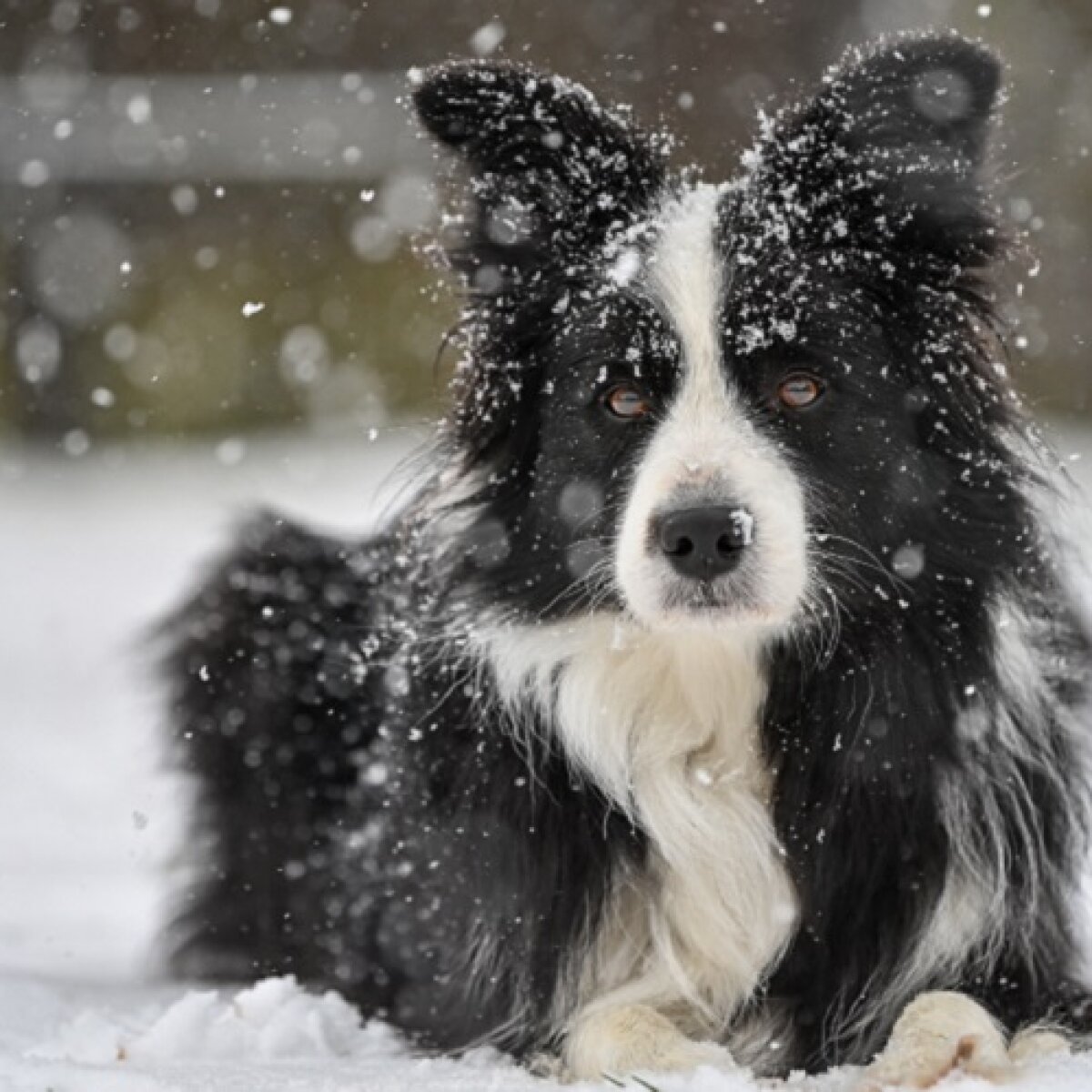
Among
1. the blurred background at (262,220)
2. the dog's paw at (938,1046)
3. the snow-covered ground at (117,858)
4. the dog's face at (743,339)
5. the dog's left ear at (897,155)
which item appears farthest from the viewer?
the blurred background at (262,220)

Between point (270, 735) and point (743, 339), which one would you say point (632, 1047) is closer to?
point (743, 339)

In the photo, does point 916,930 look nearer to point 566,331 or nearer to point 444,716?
point 444,716

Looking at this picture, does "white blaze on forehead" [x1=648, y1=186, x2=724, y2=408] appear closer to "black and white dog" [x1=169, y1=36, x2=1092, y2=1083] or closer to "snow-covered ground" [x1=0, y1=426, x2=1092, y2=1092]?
"black and white dog" [x1=169, y1=36, x2=1092, y2=1083]

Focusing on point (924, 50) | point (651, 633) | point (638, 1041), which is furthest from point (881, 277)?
point (638, 1041)

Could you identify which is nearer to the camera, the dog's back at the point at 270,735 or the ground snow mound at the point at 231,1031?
the ground snow mound at the point at 231,1031

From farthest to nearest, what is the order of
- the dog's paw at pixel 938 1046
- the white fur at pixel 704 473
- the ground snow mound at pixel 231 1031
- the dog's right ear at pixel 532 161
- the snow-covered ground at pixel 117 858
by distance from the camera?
the ground snow mound at pixel 231 1031 < the dog's right ear at pixel 532 161 < the white fur at pixel 704 473 < the snow-covered ground at pixel 117 858 < the dog's paw at pixel 938 1046

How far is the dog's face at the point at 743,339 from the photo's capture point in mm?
3863

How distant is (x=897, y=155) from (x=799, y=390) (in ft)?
1.76

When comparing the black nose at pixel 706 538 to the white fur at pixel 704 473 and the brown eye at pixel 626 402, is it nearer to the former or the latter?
the white fur at pixel 704 473

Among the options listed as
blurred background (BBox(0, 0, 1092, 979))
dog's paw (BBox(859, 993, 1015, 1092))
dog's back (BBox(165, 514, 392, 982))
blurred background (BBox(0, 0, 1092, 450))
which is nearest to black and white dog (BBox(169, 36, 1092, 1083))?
dog's paw (BBox(859, 993, 1015, 1092))

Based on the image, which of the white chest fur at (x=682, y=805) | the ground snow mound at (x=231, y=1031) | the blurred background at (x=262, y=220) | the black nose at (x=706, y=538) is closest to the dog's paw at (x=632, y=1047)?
the white chest fur at (x=682, y=805)

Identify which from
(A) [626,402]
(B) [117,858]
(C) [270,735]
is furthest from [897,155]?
(B) [117,858]

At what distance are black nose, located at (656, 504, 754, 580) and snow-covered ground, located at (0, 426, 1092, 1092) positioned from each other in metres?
0.95

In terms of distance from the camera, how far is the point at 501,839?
4168 millimetres
